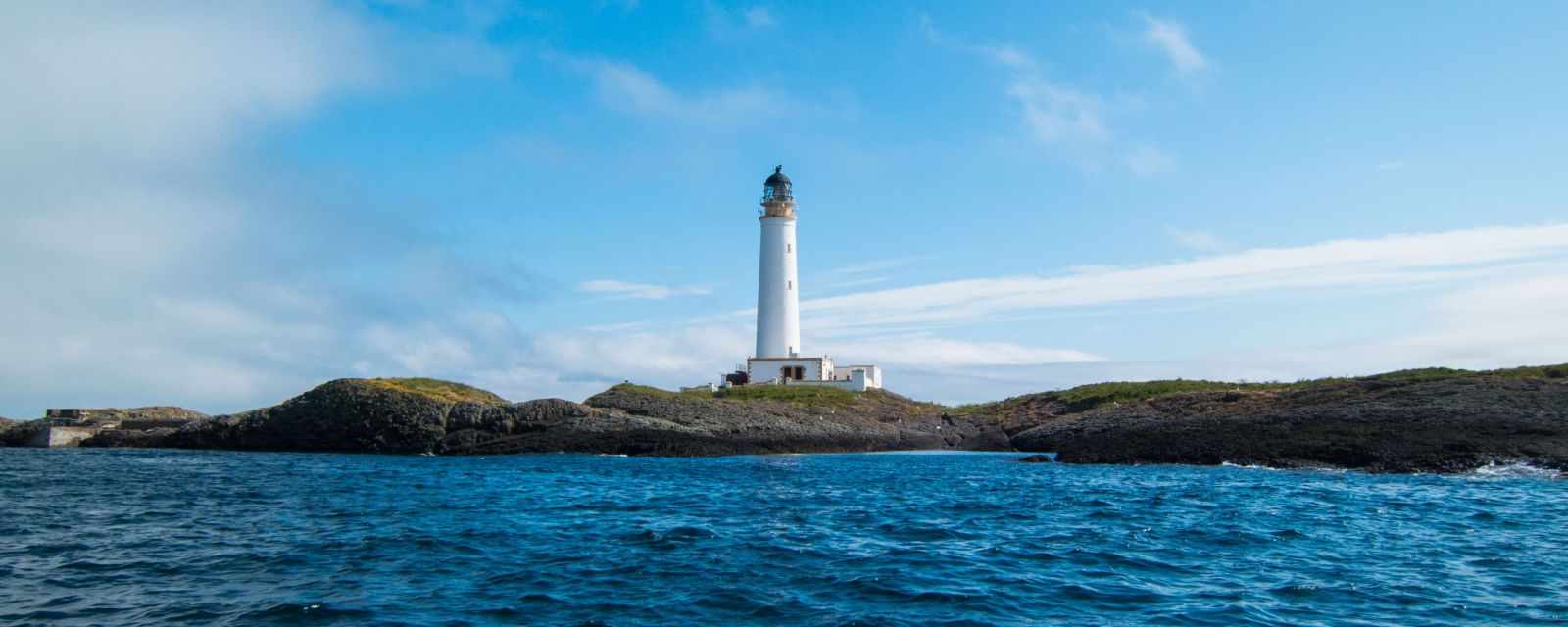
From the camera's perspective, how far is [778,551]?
16734 mm

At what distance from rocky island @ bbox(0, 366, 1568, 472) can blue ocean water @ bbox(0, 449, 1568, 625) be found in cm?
597

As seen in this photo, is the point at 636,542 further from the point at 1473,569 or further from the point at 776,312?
the point at 776,312

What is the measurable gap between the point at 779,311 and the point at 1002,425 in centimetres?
1750

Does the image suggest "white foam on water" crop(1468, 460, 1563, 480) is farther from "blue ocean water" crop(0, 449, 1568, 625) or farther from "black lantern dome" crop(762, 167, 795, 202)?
"black lantern dome" crop(762, 167, 795, 202)

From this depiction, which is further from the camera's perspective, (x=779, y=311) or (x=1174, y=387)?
(x=779, y=311)

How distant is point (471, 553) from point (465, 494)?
867cm

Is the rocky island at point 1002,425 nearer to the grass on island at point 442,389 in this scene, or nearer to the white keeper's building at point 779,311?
the grass on island at point 442,389

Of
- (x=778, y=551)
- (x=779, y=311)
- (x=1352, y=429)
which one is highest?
(x=779, y=311)

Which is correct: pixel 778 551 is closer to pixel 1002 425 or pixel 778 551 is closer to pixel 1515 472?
pixel 1515 472

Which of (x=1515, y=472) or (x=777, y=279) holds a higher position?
(x=777, y=279)

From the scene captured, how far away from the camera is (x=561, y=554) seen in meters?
16.3

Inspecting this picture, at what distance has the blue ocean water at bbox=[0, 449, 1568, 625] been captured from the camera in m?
12.4

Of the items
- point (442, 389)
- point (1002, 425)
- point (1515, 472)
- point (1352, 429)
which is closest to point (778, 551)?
point (1515, 472)

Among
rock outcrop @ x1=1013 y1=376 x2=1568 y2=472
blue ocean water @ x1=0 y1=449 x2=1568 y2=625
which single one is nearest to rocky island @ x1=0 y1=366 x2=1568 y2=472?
rock outcrop @ x1=1013 y1=376 x2=1568 y2=472
